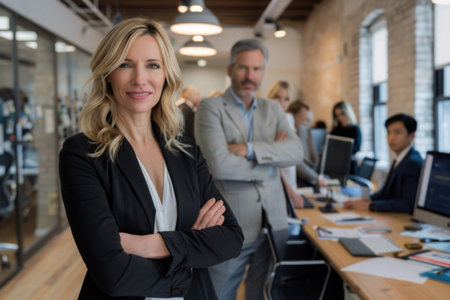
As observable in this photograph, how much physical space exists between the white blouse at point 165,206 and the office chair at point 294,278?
967 mm

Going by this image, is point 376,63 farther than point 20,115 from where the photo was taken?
Yes

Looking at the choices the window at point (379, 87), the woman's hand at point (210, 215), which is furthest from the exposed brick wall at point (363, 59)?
the woman's hand at point (210, 215)

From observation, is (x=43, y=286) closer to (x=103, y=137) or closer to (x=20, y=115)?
(x=20, y=115)

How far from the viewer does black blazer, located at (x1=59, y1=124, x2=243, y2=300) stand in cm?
133

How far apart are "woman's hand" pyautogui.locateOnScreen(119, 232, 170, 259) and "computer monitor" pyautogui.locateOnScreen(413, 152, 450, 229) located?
1.77m

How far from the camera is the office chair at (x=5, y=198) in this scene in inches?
177

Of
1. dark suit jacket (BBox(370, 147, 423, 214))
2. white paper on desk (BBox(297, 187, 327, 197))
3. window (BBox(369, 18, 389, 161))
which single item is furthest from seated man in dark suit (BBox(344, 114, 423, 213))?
window (BBox(369, 18, 389, 161))

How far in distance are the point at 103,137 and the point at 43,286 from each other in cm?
336

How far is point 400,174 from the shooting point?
3.19 metres

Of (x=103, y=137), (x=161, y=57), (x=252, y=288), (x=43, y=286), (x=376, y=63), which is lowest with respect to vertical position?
(x=43, y=286)

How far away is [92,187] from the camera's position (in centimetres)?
137

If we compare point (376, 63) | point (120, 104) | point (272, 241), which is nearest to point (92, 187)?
point (120, 104)

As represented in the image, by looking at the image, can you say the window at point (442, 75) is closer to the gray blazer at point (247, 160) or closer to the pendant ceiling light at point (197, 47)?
the pendant ceiling light at point (197, 47)

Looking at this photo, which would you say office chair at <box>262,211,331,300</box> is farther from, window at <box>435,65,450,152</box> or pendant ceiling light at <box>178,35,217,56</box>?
pendant ceiling light at <box>178,35,217,56</box>
